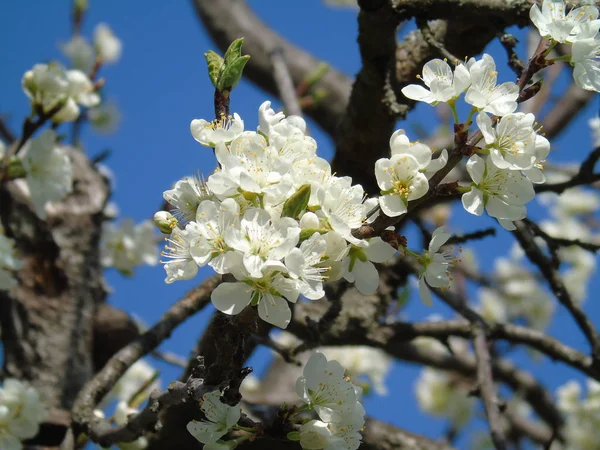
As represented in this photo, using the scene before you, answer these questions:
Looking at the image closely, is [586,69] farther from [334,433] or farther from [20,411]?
[20,411]

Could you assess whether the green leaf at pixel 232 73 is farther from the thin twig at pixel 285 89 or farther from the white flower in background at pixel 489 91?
the thin twig at pixel 285 89

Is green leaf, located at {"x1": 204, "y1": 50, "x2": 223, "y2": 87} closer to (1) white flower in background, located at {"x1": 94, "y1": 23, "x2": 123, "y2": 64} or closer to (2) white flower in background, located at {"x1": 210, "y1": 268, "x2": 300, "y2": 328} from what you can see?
(2) white flower in background, located at {"x1": 210, "y1": 268, "x2": 300, "y2": 328}

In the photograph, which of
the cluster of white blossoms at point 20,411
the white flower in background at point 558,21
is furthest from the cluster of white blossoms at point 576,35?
the cluster of white blossoms at point 20,411

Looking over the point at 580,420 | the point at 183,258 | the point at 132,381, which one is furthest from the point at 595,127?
the point at 132,381

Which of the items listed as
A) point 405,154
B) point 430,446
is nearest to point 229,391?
point 405,154

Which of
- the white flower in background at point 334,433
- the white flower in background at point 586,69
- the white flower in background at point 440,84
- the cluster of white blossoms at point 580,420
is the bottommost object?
the white flower in background at point 334,433
